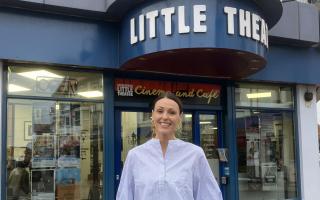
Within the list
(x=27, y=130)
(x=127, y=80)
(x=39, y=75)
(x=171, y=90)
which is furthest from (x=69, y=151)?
(x=171, y=90)

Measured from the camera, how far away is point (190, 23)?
21.2 feet

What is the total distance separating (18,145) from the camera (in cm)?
680

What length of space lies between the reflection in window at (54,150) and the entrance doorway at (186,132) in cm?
42

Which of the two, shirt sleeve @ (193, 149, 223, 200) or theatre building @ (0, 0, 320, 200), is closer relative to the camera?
shirt sleeve @ (193, 149, 223, 200)

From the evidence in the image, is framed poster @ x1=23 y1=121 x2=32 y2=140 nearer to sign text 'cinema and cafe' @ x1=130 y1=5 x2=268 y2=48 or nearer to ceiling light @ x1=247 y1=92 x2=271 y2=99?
sign text 'cinema and cafe' @ x1=130 y1=5 x2=268 y2=48

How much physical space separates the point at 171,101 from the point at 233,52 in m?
4.17

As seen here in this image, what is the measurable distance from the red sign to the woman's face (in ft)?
16.4

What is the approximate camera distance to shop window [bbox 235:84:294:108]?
29.5ft

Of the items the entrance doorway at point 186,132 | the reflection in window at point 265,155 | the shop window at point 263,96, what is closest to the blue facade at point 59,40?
the entrance doorway at point 186,132

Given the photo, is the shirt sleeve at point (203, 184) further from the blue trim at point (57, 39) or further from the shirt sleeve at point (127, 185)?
the blue trim at point (57, 39)

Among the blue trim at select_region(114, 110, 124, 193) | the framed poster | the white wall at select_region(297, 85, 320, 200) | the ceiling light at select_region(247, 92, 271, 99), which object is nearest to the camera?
the framed poster

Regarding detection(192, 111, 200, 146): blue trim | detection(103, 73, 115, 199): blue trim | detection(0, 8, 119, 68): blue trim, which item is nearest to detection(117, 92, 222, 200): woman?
detection(0, 8, 119, 68): blue trim

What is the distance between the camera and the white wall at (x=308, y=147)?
9617 millimetres

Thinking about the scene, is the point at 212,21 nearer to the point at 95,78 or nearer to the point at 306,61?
the point at 95,78
